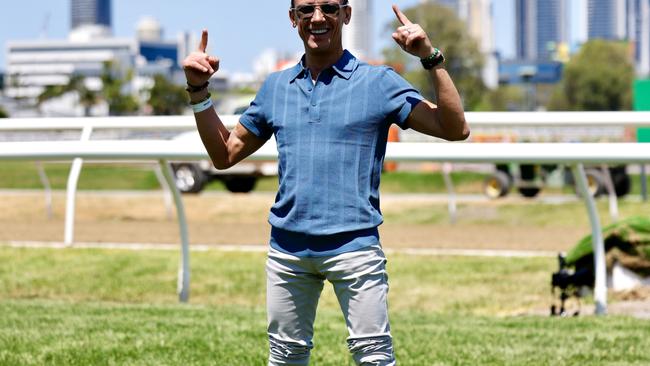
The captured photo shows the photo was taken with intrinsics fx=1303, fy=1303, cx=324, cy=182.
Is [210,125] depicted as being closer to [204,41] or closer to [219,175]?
[204,41]

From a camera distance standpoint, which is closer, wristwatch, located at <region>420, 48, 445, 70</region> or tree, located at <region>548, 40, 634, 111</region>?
wristwatch, located at <region>420, 48, 445, 70</region>

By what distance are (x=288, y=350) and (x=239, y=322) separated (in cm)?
267

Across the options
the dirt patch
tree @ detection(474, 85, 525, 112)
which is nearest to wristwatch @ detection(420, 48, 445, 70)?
the dirt patch

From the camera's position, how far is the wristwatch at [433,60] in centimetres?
382

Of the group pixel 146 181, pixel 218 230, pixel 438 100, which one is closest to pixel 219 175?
pixel 146 181

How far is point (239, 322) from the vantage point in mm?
6750

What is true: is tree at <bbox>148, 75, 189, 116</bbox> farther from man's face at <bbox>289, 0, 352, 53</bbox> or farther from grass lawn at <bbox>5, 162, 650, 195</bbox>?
man's face at <bbox>289, 0, 352, 53</bbox>

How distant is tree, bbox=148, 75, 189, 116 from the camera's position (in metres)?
104

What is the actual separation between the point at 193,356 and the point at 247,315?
4.00 ft

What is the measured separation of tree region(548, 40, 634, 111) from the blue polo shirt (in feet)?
325

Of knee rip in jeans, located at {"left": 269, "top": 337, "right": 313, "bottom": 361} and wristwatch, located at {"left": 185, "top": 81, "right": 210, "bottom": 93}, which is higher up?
wristwatch, located at {"left": 185, "top": 81, "right": 210, "bottom": 93}

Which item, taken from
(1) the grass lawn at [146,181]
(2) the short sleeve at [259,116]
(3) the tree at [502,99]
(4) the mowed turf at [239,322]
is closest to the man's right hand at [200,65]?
(2) the short sleeve at [259,116]

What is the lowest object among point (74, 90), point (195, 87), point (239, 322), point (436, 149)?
point (74, 90)

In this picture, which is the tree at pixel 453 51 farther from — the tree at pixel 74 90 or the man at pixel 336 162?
the man at pixel 336 162
